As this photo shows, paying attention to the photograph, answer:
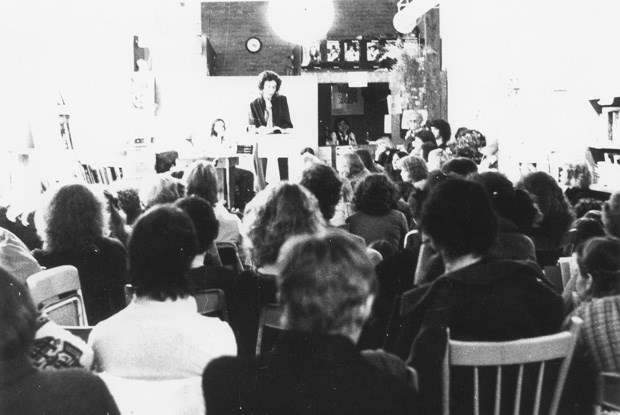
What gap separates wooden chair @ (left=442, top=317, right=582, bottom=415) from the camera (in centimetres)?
193

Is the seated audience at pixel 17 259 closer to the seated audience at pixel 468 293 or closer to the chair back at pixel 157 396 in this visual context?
the chair back at pixel 157 396

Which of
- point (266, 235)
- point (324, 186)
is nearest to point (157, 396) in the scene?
point (266, 235)

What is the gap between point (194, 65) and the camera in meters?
13.4

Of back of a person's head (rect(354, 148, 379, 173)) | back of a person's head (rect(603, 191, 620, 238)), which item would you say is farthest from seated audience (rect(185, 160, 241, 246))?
back of a person's head (rect(354, 148, 379, 173))

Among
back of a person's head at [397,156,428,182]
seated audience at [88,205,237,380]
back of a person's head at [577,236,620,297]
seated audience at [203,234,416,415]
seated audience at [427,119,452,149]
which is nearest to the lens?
seated audience at [203,234,416,415]

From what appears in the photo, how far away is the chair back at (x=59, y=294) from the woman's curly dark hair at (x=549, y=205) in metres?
Answer: 2.36

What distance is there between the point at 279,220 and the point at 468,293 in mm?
A: 1084

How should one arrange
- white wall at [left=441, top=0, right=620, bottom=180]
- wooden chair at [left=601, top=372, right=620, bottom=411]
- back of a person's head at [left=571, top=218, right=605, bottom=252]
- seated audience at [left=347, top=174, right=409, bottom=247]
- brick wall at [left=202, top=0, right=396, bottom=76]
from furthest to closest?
1. brick wall at [left=202, top=0, right=396, bottom=76]
2. white wall at [left=441, top=0, right=620, bottom=180]
3. seated audience at [left=347, top=174, right=409, bottom=247]
4. back of a person's head at [left=571, top=218, right=605, bottom=252]
5. wooden chair at [left=601, top=372, right=620, bottom=411]

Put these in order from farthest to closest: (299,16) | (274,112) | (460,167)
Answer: (274,112), (299,16), (460,167)

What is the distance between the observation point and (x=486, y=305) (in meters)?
2.19

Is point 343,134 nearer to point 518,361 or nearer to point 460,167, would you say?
point 460,167

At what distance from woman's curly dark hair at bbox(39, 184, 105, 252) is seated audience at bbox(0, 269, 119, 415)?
1.93m

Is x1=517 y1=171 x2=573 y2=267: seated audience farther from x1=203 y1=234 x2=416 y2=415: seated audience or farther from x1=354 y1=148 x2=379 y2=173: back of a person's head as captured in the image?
x1=354 y1=148 x2=379 y2=173: back of a person's head

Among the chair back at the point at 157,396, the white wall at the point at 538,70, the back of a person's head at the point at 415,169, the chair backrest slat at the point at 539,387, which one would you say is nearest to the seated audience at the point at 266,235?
the chair back at the point at 157,396
